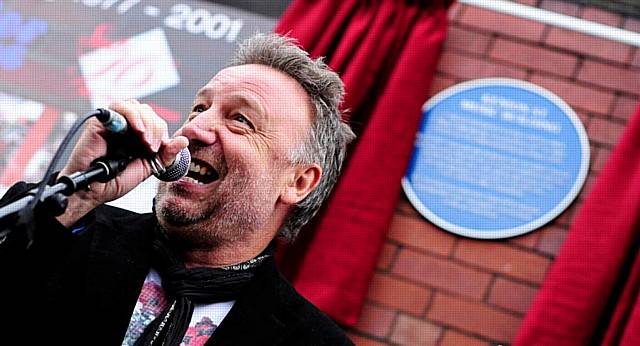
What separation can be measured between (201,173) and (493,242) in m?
1.26

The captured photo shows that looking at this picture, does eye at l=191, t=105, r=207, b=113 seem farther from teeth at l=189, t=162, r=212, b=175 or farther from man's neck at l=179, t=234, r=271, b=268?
man's neck at l=179, t=234, r=271, b=268

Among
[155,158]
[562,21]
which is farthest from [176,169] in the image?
[562,21]

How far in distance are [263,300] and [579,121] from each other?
4.77ft

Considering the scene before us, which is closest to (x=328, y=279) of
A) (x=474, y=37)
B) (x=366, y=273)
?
(x=366, y=273)

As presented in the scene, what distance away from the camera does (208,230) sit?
2012 mm

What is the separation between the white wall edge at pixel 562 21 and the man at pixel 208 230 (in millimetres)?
1126

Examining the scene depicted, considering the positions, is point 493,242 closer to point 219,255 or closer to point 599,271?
point 599,271

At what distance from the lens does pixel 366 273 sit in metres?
2.96

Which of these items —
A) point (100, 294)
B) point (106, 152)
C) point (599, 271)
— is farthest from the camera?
point (599, 271)

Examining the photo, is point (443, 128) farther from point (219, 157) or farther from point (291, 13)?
point (219, 157)

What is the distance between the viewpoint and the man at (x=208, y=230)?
5.72ft

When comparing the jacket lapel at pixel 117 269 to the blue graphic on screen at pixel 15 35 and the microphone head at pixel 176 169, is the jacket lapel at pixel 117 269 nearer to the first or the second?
the microphone head at pixel 176 169

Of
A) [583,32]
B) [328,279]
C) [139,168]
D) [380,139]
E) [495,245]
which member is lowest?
[328,279]

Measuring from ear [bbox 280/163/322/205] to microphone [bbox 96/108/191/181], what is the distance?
1.57 feet
